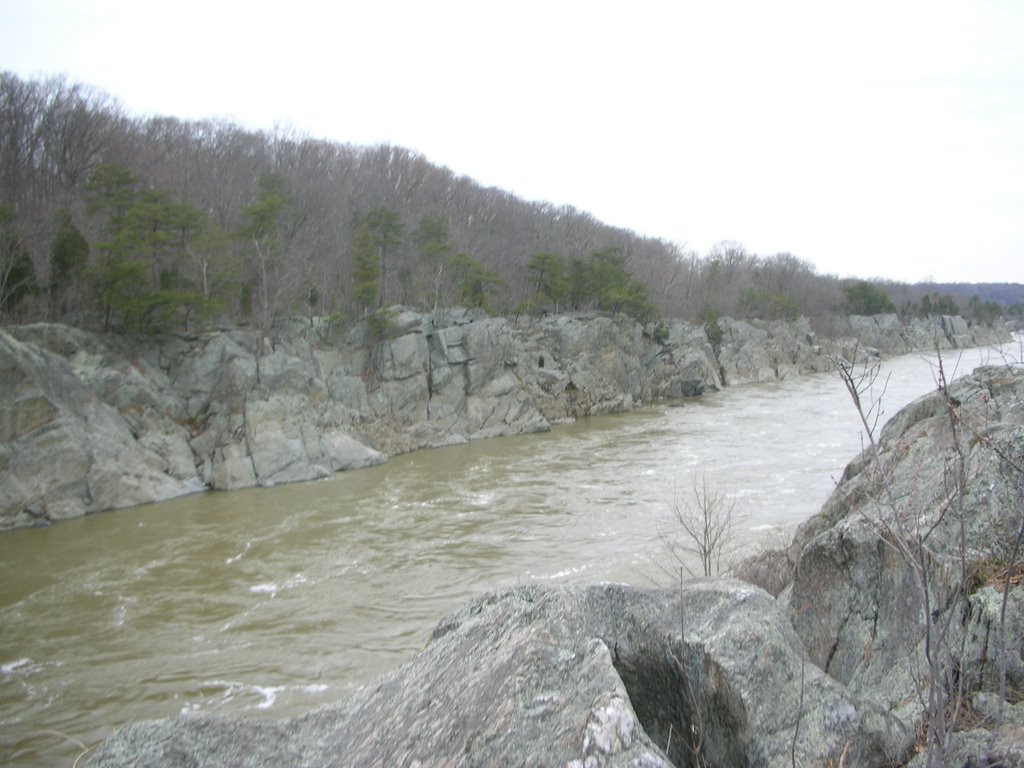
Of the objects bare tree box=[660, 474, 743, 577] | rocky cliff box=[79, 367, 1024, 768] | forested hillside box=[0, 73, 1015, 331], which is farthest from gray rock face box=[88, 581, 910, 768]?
forested hillside box=[0, 73, 1015, 331]

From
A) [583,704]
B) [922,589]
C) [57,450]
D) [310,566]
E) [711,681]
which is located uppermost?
[583,704]

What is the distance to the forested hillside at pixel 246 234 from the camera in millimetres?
28938

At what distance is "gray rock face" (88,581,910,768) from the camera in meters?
2.59

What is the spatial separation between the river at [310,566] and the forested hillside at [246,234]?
11.1 m

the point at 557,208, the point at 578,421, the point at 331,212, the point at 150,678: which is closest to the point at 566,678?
the point at 150,678

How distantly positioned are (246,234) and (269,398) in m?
11.0

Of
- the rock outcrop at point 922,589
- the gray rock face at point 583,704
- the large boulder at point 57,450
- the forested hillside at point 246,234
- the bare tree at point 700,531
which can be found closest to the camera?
the gray rock face at point 583,704

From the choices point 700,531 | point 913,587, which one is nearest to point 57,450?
point 700,531

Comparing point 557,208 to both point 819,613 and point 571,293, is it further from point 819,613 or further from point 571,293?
point 819,613

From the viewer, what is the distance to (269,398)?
28.2 meters

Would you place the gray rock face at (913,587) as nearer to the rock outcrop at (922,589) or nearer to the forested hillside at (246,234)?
the rock outcrop at (922,589)

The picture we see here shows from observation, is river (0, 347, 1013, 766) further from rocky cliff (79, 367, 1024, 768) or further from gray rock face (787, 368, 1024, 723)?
rocky cliff (79, 367, 1024, 768)

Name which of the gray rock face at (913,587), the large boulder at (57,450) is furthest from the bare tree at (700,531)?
the large boulder at (57,450)

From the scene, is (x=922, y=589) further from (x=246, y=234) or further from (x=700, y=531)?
(x=246, y=234)
